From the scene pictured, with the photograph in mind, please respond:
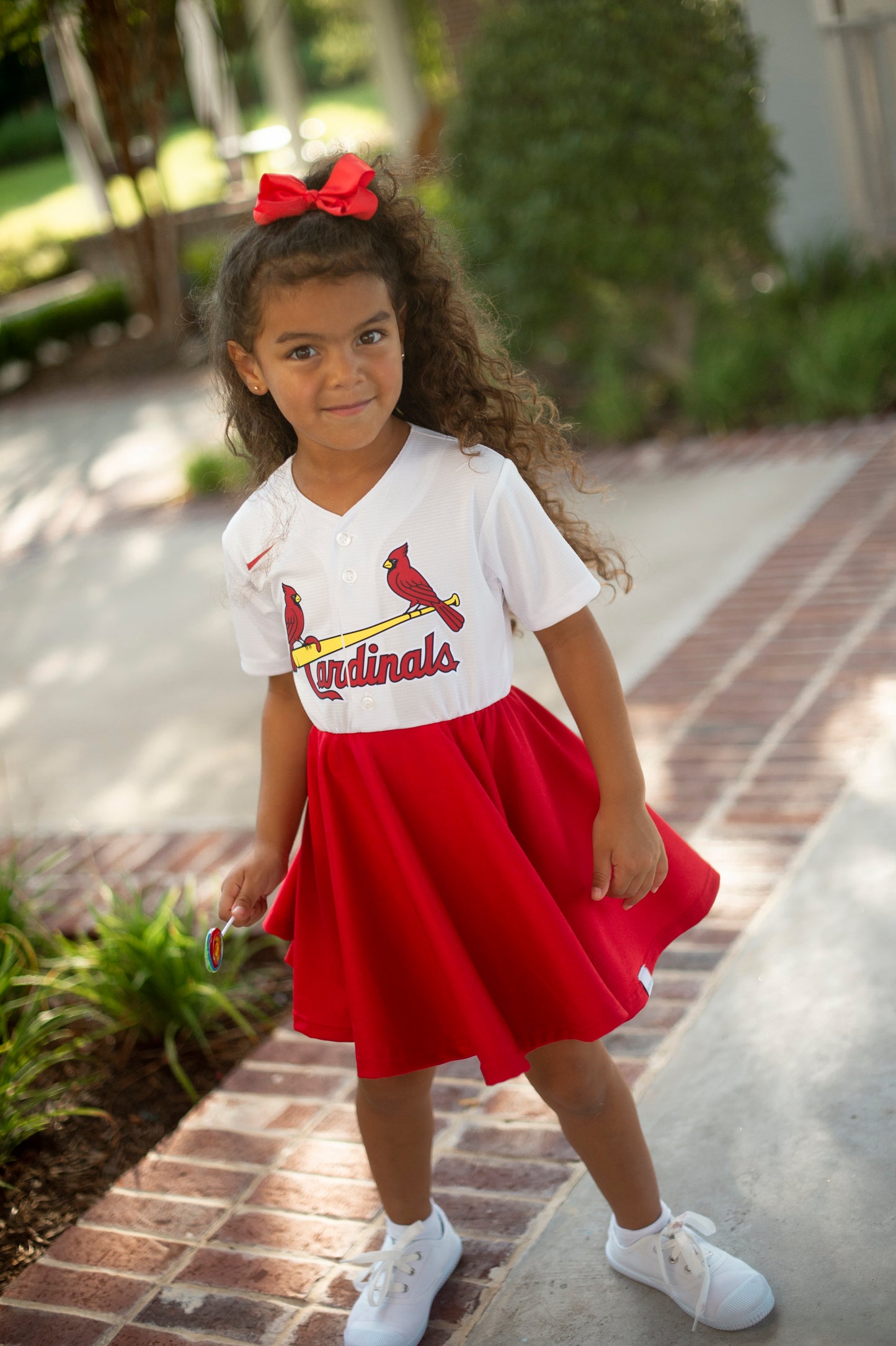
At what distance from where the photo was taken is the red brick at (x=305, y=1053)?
2717 mm

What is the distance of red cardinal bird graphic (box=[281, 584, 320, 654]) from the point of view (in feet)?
6.10

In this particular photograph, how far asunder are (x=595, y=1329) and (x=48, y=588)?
5413 mm

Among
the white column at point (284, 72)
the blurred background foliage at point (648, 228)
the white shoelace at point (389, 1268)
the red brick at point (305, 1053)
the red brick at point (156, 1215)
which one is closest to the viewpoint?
the white shoelace at point (389, 1268)

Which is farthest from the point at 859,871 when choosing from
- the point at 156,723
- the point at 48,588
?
the point at 48,588

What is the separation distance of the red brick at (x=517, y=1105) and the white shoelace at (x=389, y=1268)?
430mm

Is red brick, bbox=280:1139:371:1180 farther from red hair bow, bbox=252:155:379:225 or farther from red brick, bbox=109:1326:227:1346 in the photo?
red hair bow, bbox=252:155:379:225

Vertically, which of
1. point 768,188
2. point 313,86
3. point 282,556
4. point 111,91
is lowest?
point 282,556

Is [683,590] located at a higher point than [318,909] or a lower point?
lower

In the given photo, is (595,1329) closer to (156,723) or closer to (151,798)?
(151,798)

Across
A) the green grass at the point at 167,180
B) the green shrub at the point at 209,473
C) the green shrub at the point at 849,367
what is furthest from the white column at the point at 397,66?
the green shrub at the point at 849,367

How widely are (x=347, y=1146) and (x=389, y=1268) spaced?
468mm

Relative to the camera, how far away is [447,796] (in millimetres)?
1771

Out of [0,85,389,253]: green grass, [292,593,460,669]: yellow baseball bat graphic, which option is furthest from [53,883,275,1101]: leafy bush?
[0,85,389,253]: green grass

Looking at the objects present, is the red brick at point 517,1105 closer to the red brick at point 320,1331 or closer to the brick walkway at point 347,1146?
the brick walkway at point 347,1146
